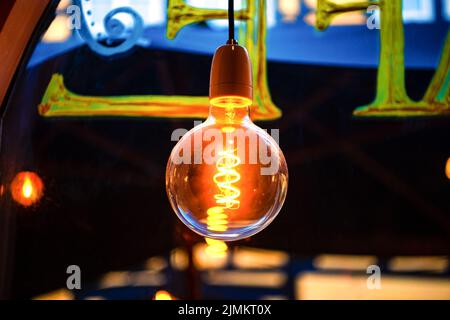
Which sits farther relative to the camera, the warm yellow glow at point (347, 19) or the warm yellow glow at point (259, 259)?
the warm yellow glow at point (347, 19)

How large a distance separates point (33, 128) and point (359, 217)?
4.77ft

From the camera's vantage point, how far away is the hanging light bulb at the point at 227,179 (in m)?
0.61

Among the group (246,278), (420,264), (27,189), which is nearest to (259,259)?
(246,278)

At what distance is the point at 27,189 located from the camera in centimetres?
207

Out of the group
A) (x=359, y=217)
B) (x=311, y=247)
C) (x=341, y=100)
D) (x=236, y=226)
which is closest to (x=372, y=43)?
(x=341, y=100)

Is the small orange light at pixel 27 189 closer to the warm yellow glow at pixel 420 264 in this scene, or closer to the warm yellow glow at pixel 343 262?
the warm yellow glow at pixel 343 262

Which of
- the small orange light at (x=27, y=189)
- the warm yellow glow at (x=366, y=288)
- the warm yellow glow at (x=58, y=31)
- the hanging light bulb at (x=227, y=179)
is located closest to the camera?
the hanging light bulb at (x=227, y=179)

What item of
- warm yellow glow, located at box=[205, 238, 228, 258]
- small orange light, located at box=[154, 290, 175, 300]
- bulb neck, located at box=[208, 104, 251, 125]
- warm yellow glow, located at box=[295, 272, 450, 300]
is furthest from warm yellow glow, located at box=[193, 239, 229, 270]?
bulb neck, located at box=[208, 104, 251, 125]

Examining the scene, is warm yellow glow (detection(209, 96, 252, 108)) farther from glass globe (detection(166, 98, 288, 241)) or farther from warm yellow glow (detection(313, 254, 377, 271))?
warm yellow glow (detection(313, 254, 377, 271))

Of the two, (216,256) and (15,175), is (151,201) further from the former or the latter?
(15,175)

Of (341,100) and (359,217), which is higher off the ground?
(341,100)

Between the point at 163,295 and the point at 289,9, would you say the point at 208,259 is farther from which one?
the point at 289,9

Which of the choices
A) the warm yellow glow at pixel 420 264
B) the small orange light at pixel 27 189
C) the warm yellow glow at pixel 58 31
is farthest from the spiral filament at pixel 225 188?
the warm yellow glow at pixel 58 31

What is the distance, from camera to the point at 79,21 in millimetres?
2201
